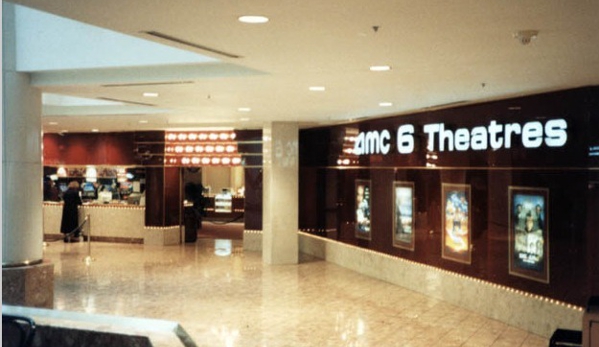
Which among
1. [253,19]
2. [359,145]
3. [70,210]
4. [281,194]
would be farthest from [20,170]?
[70,210]

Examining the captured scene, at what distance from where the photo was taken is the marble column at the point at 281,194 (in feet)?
46.6

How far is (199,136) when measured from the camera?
17312 millimetres

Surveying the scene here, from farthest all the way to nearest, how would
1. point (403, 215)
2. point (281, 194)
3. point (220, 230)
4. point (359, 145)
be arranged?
point (220, 230)
point (281, 194)
point (359, 145)
point (403, 215)

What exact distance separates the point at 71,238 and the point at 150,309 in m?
10.1

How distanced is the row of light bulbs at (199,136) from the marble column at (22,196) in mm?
9085

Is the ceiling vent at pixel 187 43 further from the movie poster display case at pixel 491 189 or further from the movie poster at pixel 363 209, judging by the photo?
the movie poster at pixel 363 209

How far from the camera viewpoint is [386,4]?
3936mm

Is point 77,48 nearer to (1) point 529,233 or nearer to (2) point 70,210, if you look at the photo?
(1) point 529,233

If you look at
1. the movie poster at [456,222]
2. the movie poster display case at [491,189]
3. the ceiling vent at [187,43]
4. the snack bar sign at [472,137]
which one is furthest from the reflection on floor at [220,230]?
the ceiling vent at [187,43]

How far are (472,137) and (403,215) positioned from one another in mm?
2595

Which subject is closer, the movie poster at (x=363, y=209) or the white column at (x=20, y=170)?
the white column at (x=20, y=170)

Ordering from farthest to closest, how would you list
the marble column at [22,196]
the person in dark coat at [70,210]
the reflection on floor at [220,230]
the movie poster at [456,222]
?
the reflection on floor at [220,230]
the person in dark coat at [70,210]
the movie poster at [456,222]
the marble column at [22,196]

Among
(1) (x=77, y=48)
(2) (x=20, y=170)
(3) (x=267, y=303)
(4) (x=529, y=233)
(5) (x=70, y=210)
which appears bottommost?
(3) (x=267, y=303)

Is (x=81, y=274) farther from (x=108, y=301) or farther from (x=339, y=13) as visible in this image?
(x=339, y=13)
